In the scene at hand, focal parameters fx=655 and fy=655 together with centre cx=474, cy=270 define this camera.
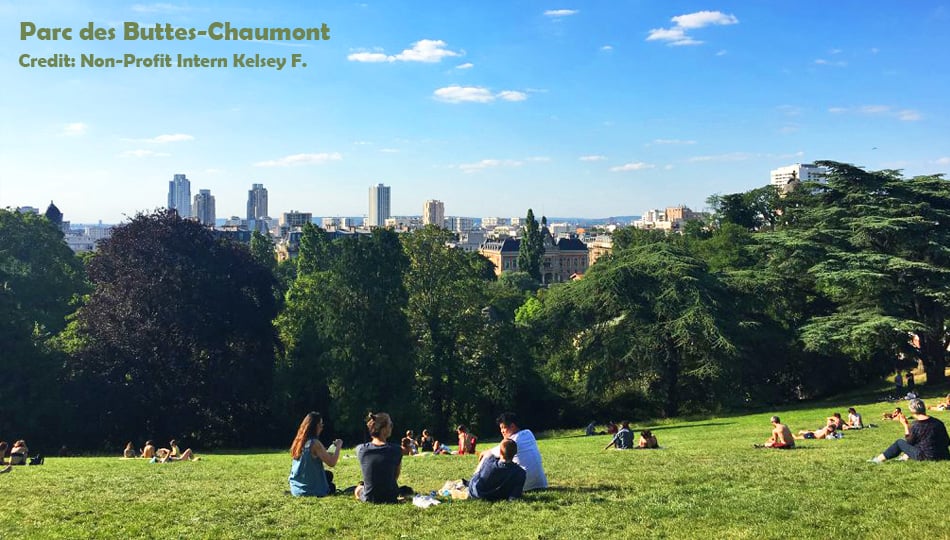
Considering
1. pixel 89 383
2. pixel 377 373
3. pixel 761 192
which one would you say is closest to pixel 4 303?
pixel 89 383

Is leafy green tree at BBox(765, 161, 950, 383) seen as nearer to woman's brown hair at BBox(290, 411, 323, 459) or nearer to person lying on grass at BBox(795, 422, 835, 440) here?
person lying on grass at BBox(795, 422, 835, 440)

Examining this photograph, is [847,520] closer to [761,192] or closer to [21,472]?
[21,472]

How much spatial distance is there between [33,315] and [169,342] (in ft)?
42.9

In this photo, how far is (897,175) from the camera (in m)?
37.9

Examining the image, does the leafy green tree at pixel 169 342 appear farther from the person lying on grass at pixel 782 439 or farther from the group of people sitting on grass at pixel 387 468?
the person lying on grass at pixel 782 439

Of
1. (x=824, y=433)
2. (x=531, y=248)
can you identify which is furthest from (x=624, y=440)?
(x=531, y=248)

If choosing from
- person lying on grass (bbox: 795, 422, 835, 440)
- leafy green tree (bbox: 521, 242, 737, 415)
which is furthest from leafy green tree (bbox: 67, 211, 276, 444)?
person lying on grass (bbox: 795, 422, 835, 440)

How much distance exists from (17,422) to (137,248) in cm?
935

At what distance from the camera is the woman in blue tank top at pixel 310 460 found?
429 inches

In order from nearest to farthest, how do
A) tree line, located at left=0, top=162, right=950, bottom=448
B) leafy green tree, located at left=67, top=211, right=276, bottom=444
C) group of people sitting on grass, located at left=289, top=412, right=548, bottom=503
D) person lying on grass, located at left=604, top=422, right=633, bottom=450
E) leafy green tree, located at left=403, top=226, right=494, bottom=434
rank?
1. group of people sitting on grass, located at left=289, top=412, right=548, bottom=503
2. person lying on grass, located at left=604, top=422, right=633, bottom=450
3. leafy green tree, located at left=67, top=211, right=276, bottom=444
4. tree line, located at left=0, top=162, right=950, bottom=448
5. leafy green tree, located at left=403, top=226, right=494, bottom=434

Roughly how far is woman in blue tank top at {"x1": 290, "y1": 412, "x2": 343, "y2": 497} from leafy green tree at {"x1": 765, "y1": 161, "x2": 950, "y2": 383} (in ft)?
95.0

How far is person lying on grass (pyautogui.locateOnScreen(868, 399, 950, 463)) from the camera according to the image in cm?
1265

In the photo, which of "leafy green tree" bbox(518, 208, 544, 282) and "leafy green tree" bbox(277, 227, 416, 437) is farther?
"leafy green tree" bbox(518, 208, 544, 282)

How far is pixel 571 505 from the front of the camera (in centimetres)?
1012
